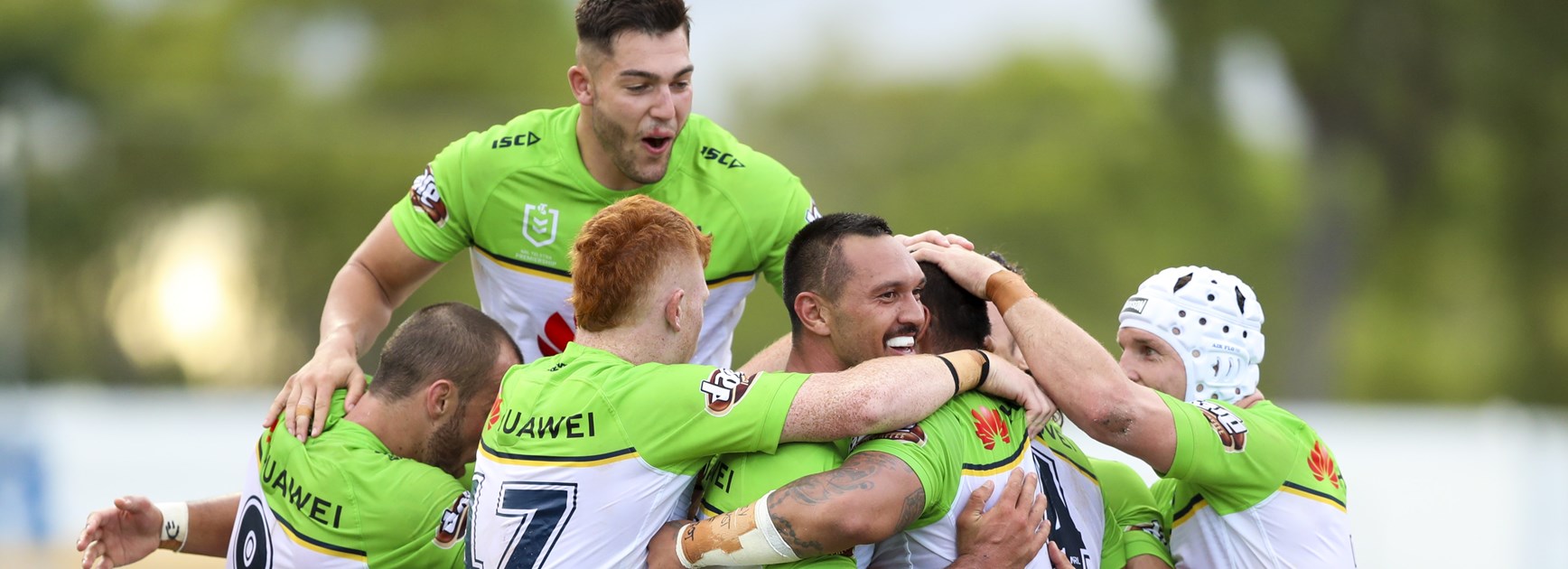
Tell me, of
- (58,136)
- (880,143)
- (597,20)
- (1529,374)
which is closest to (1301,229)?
(1529,374)

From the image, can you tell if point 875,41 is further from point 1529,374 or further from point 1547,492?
point 1547,492

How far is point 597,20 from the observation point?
6.47 meters

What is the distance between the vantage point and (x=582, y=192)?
670 cm

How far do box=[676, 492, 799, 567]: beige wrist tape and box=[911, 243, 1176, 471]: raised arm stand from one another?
4.07 ft

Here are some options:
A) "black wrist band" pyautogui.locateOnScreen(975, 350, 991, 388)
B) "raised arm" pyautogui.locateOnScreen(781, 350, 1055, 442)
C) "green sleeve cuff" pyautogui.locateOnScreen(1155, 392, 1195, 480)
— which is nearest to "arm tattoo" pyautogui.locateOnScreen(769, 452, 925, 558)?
"raised arm" pyautogui.locateOnScreen(781, 350, 1055, 442)

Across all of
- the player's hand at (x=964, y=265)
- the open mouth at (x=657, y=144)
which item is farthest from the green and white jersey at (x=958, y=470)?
the open mouth at (x=657, y=144)

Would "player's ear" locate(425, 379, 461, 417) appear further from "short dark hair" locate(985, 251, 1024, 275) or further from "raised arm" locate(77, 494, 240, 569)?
"short dark hair" locate(985, 251, 1024, 275)

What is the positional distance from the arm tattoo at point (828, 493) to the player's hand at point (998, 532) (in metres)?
0.31

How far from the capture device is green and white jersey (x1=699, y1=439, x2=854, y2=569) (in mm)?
4801

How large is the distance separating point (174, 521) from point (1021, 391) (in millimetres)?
3549

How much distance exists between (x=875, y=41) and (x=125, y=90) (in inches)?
628

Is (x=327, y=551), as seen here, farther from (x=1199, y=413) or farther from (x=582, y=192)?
(x=1199, y=413)

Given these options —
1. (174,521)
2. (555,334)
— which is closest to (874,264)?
(555,334)

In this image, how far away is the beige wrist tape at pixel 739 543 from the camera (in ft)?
15.1
